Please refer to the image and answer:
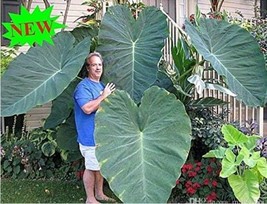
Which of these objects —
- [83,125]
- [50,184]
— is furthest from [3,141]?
[83,125]

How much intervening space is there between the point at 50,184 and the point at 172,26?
2.85 meters

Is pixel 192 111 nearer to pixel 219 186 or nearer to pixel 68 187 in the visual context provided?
pixel 219 186

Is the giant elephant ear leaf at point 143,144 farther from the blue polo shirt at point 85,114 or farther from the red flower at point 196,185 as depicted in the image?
the red flower at point 196,185

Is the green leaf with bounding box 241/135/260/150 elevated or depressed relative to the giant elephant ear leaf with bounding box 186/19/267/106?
depressed

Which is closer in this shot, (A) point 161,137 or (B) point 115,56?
(A) point 161,137

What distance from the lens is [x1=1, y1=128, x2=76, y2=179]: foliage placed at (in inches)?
238

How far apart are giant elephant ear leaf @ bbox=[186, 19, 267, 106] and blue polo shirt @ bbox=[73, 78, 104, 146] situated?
41.7 inches

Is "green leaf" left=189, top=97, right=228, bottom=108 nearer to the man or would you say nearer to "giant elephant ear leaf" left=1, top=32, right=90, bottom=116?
the man

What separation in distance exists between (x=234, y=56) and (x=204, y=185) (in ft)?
4.44

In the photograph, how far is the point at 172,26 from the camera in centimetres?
680

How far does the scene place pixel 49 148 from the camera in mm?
6004

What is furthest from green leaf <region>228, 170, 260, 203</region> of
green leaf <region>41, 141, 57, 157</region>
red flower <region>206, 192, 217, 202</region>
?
green leaf <region>41, 141, 57, 157</region>

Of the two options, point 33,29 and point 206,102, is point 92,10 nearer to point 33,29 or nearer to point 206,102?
point 33,29

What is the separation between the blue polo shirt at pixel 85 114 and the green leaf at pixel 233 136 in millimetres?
1260
